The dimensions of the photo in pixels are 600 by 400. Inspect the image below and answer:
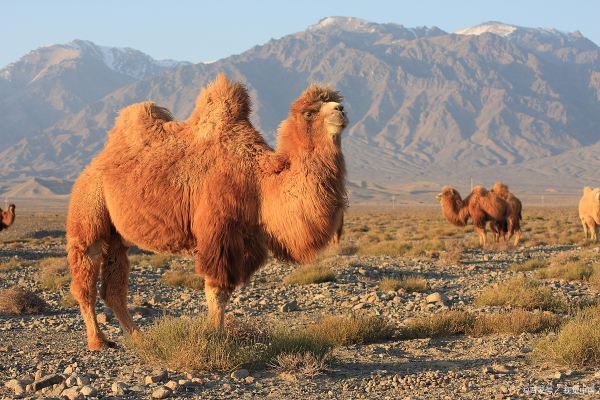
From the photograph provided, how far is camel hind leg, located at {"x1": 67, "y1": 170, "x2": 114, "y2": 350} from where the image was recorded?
8.48 metres

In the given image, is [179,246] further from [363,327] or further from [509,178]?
[509,178]

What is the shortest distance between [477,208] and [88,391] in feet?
71.5

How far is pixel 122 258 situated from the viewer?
29.5ft

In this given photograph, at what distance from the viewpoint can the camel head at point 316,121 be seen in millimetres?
7262

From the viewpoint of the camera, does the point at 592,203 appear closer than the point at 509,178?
Yes

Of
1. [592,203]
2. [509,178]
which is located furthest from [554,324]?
[509,178]

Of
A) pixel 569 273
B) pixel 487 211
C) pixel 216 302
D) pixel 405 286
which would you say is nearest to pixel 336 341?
pixel 216 302

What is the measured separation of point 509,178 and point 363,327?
17847cm

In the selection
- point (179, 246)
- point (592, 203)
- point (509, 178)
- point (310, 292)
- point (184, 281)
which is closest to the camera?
point (179, 246)

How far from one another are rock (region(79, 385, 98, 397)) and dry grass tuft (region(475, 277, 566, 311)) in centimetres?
658

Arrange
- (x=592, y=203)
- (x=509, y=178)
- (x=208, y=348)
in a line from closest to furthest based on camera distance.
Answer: (x=208, y=348)
(x=592, y=203)
(x=509, y=178)

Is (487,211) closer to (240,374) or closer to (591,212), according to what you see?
(591,212)

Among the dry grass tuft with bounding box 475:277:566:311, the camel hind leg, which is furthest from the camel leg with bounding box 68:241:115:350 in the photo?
the dry grass tuft with bounding box 475:277:566:311

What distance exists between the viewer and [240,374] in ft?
22.9
